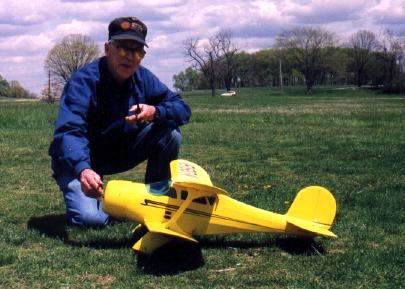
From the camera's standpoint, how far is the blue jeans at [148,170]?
568 centimetres

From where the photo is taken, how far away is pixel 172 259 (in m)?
4.76

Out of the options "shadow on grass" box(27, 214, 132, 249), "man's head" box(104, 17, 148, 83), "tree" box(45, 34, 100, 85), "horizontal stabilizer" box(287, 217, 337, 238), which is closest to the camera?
"horizontal stabilizer" box(287, 217, 337, 238)

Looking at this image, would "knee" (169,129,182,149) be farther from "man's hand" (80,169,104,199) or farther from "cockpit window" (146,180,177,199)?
"man's hand" (80,169,104,199)

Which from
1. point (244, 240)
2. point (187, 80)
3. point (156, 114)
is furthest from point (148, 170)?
point (187, 80)

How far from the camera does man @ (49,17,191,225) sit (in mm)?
5047

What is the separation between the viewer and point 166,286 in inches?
162

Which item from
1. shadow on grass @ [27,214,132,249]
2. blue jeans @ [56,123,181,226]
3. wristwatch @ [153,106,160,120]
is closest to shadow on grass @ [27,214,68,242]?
shadow on grass @ [27,214,132,249]

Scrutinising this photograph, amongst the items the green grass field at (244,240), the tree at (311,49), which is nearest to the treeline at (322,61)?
the tree at (311,49)

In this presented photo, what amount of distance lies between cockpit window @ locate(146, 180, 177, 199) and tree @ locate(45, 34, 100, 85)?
9557 centimetres

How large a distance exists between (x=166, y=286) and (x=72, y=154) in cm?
143

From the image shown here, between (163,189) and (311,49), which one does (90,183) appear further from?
(311,49)

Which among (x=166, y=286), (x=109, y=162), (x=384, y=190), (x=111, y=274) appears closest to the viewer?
(x=166, y=286)

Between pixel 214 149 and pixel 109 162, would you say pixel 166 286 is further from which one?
pixel 214 149

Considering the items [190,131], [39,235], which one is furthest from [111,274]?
[190,131]
